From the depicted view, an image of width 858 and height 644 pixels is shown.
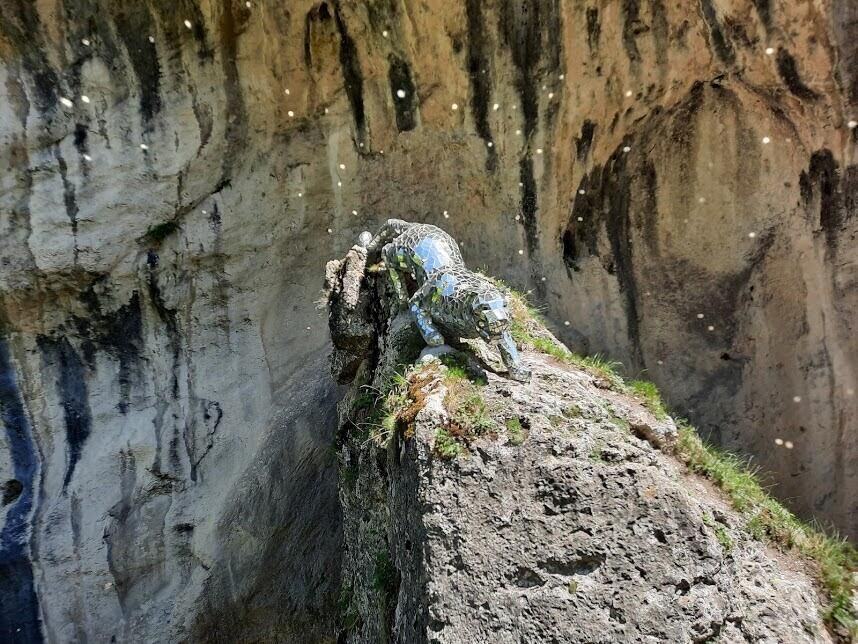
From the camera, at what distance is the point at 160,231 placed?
6297 millimetres

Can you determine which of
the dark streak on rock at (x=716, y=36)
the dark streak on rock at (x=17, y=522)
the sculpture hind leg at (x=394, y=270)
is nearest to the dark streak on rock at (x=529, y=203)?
the dark streak on rock at (x=716, y=36)

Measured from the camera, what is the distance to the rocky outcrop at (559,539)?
255 cm

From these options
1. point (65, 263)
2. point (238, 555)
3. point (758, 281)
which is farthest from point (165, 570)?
point (758, 281)

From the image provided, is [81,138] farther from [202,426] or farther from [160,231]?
[202,426]

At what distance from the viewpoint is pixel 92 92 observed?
5.96 m

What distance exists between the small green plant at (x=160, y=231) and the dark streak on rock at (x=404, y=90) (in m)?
2.56

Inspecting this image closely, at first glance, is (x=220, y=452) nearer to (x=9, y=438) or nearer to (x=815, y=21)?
(x=9, y=438)

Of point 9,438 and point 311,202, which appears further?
point 311,202

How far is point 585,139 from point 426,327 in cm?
346

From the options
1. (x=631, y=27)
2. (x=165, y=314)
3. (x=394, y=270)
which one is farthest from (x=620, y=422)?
(x=165, y=314)

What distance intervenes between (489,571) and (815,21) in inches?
210

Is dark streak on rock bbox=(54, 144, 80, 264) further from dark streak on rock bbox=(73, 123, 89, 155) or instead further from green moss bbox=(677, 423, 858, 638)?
green moss bbox=(677, 423, 858, 638)

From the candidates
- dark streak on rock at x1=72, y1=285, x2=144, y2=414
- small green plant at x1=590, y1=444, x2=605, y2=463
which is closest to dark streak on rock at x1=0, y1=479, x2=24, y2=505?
dark streak on rock at x1=72, y1=285, x2=144, y2=414

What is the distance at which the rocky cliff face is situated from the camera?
18.8ft
